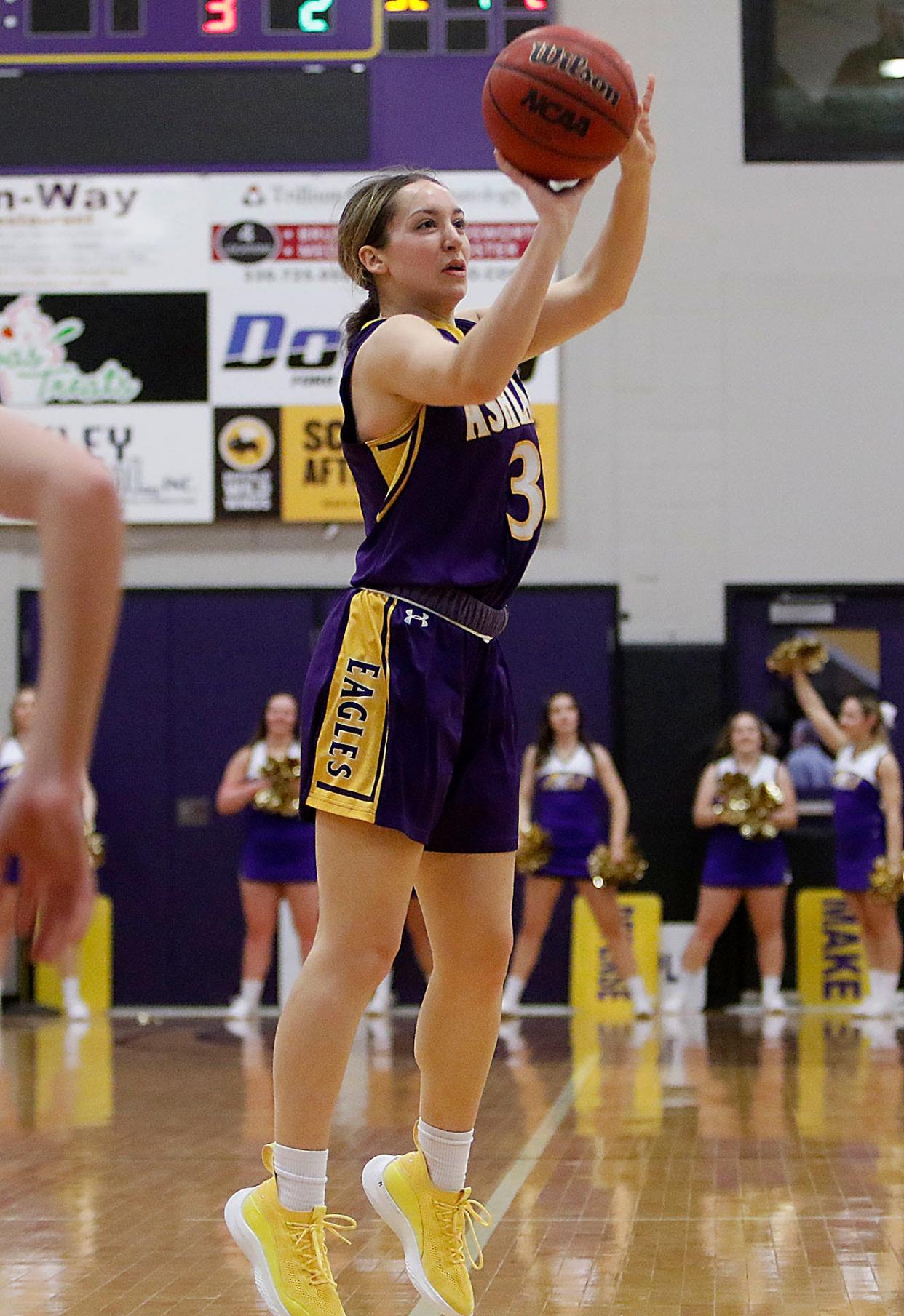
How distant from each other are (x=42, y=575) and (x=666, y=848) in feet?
31.9

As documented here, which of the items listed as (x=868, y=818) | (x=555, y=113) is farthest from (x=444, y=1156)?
(x=868, y=818)

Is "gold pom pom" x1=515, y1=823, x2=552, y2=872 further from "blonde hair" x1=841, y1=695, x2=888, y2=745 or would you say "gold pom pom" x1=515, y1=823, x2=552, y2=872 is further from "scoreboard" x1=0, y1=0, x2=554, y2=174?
"scoreboard" x1=0, y1=0, x2=554, y2=174

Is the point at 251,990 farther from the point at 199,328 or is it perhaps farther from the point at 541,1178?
the point at 541,1178

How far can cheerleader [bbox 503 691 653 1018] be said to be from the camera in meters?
9.73

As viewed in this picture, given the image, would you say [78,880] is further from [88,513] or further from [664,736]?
[664,736]

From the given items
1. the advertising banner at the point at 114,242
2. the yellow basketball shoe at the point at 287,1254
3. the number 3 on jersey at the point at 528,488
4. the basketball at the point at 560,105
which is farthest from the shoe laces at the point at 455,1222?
the advertising banner at the point at 114,242

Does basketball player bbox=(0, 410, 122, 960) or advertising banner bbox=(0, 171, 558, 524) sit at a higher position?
advertising banner bbox=(0, 171, 558, 524)

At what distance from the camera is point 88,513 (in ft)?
3.66

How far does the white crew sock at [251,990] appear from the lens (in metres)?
9.79

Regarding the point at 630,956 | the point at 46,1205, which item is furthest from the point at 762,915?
the point at 46,1205

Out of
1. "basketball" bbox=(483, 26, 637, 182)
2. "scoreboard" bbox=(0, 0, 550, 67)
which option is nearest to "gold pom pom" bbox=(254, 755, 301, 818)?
"scoreboard" bbox=(0, 0, 550, 67)

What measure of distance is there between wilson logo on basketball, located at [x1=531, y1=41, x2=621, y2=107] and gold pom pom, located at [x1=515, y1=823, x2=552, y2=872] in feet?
23.3

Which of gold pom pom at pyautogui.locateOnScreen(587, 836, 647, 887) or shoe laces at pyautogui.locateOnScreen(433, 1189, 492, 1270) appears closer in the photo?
shoe laces at pyautogui.locateOnScreen(433, 1189, 492, 1270)

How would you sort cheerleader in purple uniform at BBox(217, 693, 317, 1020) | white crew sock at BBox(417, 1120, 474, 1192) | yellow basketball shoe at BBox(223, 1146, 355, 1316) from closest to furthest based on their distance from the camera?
yellow basketball shoe at BBox(223, 1146, 355, 1316)
white crew sock at BBox(417, 1120, 474, 1192)
cheerleader in purple uniform at BBox(217, 693, 317, 1020)
